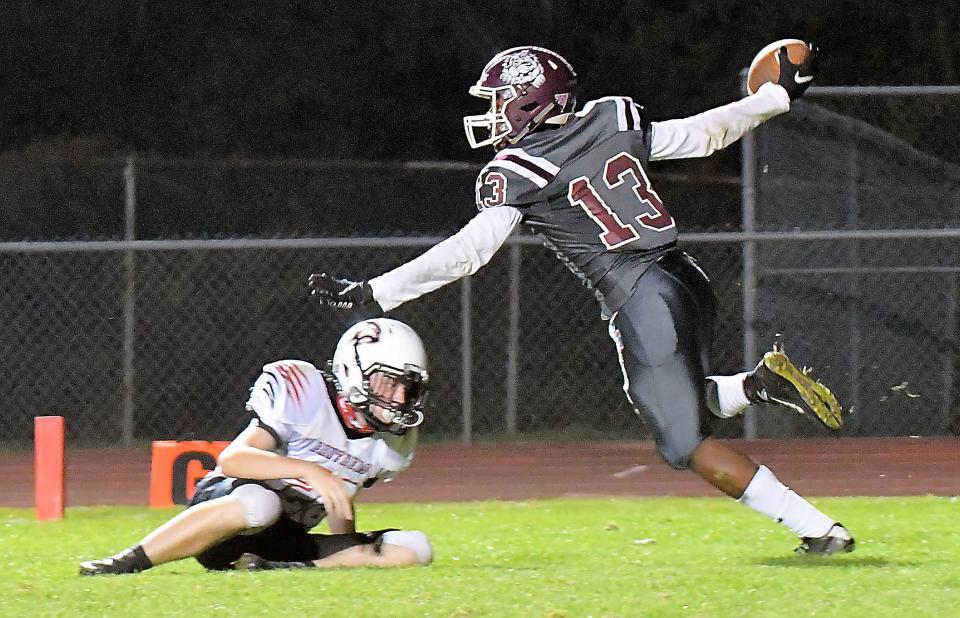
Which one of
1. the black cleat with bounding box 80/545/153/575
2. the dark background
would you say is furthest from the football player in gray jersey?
the dark background

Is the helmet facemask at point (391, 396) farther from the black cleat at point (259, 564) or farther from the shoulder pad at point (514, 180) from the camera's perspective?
the shoulder pad at point (514, 180)

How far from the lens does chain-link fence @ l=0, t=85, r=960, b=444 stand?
11523mm

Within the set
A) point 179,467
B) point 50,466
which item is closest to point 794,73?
point 179,467

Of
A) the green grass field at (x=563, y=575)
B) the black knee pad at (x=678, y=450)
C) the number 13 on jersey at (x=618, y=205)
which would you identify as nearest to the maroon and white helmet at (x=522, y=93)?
the number 13 on jersey at (x=618, y=205)

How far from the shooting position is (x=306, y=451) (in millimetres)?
5723

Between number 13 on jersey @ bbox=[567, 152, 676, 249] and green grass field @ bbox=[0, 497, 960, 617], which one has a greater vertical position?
number 13 on jersey @ bbox=[567, 152, 676, 249]

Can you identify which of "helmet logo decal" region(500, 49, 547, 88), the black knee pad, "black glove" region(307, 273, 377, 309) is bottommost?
the black knee pad

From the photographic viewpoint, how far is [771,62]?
6426mm

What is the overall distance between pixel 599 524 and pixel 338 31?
11.9 meters

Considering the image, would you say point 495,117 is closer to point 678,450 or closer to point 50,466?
point 678,450

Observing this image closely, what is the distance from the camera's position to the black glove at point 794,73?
20.9 ft

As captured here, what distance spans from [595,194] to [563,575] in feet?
4.47

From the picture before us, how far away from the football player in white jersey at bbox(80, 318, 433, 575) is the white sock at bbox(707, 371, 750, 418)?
114cm

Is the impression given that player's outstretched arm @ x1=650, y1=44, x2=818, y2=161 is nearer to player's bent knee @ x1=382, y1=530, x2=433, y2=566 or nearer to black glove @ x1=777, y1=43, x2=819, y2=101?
black glove @ x1=777, y1=43, x2=819, y2=101
